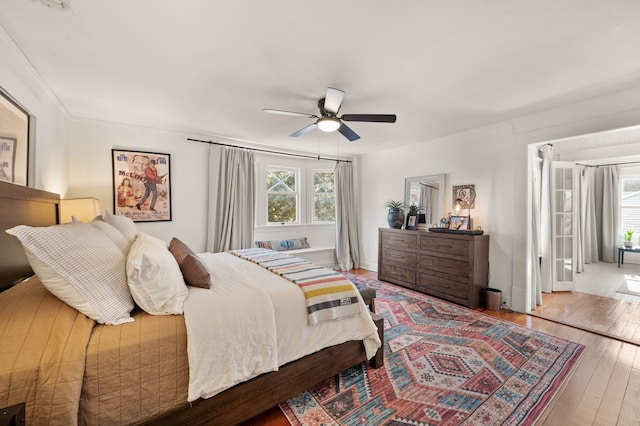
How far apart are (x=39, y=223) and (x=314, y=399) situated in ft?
8.40

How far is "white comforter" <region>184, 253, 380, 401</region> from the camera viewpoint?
4.44ft

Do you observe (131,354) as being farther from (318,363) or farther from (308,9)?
(308,9)

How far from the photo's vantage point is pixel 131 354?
3.92ft

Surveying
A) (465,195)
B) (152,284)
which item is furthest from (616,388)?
(152,284)

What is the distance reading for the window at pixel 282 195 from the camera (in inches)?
194

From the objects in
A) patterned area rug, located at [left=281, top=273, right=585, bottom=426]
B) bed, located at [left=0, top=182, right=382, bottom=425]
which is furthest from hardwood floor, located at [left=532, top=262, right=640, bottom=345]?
bed, located at [left=0, top=182, right=382, bottom=425]

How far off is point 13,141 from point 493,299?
16.5 ft

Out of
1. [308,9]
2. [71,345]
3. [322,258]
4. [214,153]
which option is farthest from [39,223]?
[322,258]

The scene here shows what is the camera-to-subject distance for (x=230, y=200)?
4.17 meters

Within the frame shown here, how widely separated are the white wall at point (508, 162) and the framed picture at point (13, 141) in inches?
190

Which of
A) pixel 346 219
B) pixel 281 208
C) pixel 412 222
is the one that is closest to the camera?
pixel 412 222

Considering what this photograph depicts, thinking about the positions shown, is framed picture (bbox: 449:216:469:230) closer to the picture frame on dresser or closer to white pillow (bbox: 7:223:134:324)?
the picture frame on dresser

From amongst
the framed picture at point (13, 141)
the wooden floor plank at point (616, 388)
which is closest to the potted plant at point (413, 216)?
the wooden floor plank at point (616, 388)

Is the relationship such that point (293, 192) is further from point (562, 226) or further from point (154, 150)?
point (562, 226)
